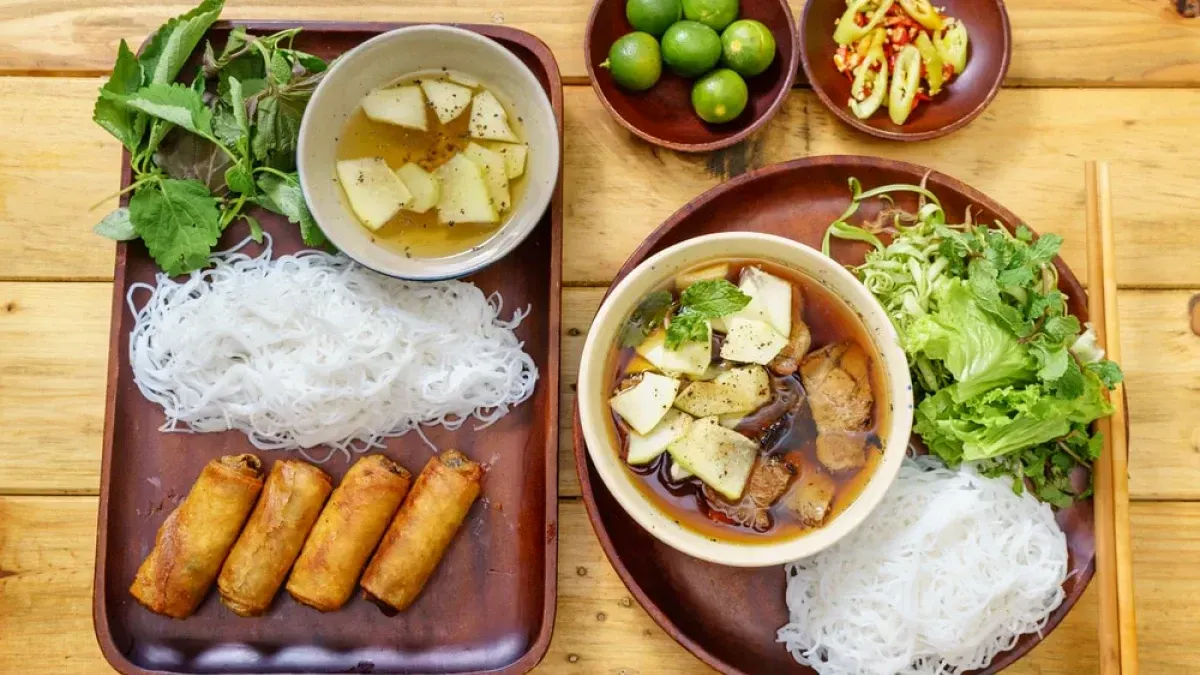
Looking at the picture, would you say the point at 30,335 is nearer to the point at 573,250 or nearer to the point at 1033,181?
the point at 573,250

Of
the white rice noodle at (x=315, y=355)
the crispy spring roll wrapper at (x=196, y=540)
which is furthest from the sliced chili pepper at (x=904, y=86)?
the crispy spring roll wrapper at (x=196, y=540)

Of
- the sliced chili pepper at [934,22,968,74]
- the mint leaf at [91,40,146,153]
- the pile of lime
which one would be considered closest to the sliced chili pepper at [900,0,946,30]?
the sliced chili pepper at [934,22,968,74]

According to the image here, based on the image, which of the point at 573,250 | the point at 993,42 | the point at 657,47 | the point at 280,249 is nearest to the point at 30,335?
the point at 280,249

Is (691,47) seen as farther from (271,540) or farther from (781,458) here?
(271,540)

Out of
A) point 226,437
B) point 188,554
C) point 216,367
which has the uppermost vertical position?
point 216,367

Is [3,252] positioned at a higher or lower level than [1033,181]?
lower

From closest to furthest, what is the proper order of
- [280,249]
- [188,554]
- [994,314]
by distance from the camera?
1. [994,314]
2. [188,554]
3. [280,249]
